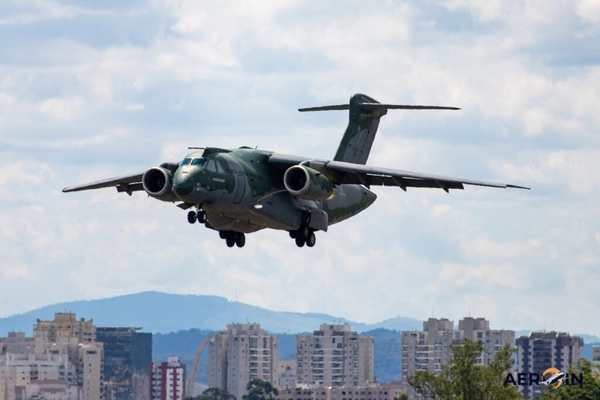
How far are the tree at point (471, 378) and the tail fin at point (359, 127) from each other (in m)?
16.4

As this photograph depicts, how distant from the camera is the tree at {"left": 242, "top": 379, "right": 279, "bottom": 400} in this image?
182 meters

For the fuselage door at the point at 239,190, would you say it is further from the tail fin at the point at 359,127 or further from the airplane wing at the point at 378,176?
the tail fin at the point at 359,127

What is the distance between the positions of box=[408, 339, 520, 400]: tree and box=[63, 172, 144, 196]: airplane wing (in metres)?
21.5

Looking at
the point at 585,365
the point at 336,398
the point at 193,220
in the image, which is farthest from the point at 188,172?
the point at 336,398

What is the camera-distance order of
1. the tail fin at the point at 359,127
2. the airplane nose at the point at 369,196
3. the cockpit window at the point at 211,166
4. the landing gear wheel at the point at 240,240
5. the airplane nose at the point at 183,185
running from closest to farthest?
the airplane nose at the point at 183,185 < the cockpit window at the point at 211,166 < the landing gear wheel at the point at 240,240 < the airplane nose at the point at 369,196 < the tail fin at the point at 359,127

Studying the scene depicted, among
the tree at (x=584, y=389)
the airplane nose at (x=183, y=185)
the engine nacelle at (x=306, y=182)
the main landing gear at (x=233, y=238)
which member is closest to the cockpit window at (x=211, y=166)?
the airplane nose at (x=183, y=185)

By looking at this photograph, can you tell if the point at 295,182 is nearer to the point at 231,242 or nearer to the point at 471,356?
the point at 231,242

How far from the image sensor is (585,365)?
53656 mm

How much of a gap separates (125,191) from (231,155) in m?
4.76

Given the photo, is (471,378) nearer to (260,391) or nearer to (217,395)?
(260,391)

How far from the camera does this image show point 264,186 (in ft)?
126

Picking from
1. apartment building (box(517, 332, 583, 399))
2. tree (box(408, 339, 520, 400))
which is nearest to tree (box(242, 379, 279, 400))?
apartment building (box(517, 332, 583, 399))

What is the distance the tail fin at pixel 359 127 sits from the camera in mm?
43844

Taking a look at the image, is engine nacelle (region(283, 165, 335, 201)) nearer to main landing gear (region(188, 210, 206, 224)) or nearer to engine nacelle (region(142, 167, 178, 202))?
main landing gear (region(188, 210, 206, 224))
